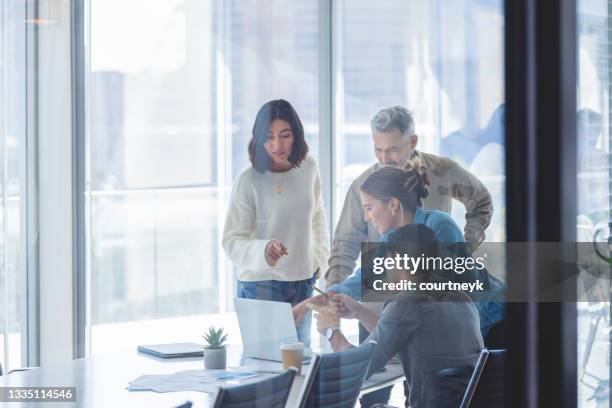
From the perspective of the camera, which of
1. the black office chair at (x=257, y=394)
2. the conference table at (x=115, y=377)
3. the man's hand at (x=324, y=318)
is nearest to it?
the black office chair at (x=257, y=394)

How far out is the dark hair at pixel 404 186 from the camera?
276cm

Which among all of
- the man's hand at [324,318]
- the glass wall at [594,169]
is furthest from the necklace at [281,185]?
the glass wall at [594,169]

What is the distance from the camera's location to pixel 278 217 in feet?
8.52

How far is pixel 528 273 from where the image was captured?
113 inches

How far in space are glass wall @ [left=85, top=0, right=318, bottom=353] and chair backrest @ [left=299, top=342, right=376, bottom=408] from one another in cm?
39

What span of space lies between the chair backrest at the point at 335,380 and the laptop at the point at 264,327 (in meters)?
0.16

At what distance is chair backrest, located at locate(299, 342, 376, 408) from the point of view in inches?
90.4

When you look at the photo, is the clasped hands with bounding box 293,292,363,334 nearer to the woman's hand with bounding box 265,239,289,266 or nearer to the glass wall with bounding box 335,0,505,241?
the woman's hand with bounding box 265,239,289,266

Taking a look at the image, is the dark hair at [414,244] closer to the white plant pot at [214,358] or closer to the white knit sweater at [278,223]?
the white knit sweater at [278,223]

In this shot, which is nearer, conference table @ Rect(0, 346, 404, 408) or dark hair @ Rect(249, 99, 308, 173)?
conference table @ Rect(0, 346, 404, 408)

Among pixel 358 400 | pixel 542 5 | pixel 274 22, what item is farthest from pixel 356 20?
pixel 358 400

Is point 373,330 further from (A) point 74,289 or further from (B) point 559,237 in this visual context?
(A) point 74,289

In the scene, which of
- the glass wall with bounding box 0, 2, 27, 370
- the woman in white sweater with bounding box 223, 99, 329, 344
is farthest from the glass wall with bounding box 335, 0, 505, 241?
the glass wall with bounding box 0, 2, 27, 370

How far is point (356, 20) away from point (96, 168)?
96 cm
